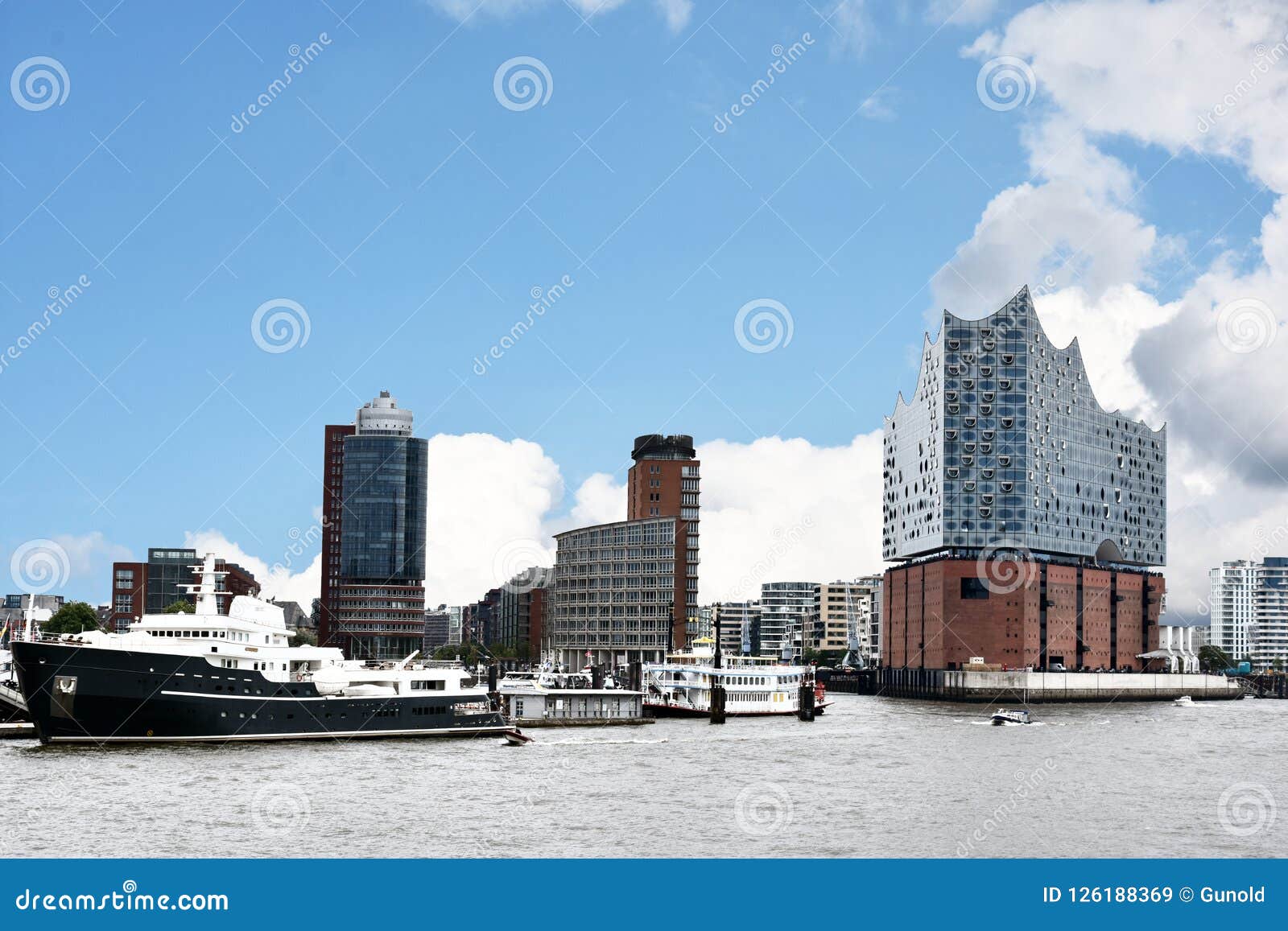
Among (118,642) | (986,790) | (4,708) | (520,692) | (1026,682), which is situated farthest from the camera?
(1026,682)

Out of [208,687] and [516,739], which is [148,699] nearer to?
[208,687]

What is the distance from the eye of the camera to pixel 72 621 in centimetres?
11525

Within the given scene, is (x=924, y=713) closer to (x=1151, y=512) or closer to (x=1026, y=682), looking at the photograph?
(x=1026, y=682)

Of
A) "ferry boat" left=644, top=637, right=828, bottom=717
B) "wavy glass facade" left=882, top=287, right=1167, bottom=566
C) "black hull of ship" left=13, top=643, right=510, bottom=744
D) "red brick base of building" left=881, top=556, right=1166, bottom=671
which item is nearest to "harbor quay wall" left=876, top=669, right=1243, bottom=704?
"red brick base of building" left=881, top=556, right=1166, bottom=671

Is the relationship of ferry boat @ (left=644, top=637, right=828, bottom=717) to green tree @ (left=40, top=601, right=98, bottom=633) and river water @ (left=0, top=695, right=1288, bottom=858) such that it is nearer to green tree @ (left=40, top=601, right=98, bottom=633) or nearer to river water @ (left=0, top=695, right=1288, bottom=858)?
river water @ (left=0, top=695, right=1288, bottom=858)

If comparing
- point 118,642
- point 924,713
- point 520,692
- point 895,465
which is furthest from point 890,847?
point 895,465

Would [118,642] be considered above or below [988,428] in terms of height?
below

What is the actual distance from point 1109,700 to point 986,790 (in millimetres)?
125393

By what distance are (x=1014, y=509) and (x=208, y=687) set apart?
400 feet

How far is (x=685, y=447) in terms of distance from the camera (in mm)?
187500
